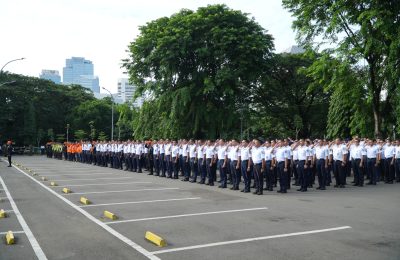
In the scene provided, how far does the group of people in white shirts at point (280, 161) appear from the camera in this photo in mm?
15109

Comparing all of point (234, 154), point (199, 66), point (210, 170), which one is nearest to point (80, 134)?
point (199, 66)

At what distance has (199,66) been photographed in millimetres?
29828

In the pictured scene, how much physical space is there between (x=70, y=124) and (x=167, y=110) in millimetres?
45355

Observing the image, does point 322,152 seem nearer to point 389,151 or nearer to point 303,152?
point 303,152

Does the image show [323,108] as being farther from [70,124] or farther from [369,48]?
[70,124]

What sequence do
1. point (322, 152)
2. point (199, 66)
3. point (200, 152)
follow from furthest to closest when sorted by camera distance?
point (199, 66), point (200, 152), point (322, 152)

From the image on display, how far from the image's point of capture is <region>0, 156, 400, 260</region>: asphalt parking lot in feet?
22.1

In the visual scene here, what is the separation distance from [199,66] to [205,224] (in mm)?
21909

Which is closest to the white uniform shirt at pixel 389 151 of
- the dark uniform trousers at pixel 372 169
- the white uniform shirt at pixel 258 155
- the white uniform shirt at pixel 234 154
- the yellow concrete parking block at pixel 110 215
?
the dark uniform trousers at pixel 372 169

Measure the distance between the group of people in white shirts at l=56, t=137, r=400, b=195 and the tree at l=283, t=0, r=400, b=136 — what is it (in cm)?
528

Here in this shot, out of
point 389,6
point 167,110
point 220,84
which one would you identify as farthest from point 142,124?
point 389,6

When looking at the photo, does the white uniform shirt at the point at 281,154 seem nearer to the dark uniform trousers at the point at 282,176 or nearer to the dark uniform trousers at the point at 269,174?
the dark uniform trousers at the point at 282,176

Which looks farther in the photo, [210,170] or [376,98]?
[376,98]

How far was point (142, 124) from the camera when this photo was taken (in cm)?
3191
